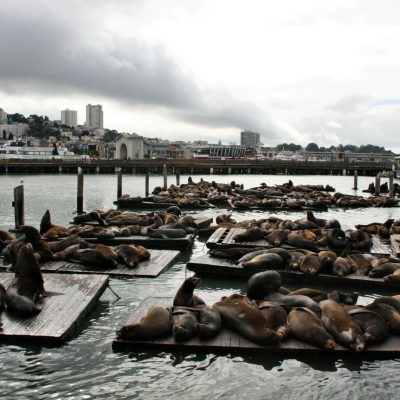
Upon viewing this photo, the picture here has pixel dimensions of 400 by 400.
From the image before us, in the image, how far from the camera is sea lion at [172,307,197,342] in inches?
208

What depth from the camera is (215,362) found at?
512cm

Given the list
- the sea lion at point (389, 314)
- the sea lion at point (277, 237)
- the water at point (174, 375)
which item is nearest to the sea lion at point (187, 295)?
the water at point (174, 375)

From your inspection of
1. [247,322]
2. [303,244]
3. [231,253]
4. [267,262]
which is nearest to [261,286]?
[247,322]

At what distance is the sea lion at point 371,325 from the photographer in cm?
527

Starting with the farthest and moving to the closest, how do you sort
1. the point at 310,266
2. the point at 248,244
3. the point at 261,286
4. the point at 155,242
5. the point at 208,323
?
the point at 155,242
the point at 248,244
the point at 310,266
the point at 261,286
the point at 208,323

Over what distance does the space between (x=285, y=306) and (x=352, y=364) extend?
0.90m

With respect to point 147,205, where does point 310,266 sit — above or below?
above

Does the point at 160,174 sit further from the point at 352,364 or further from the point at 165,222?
the point at 352,364

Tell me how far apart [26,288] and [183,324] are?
2010mm

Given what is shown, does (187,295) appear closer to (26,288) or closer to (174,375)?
(174,375)

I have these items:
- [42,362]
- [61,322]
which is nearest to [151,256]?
[61,322]

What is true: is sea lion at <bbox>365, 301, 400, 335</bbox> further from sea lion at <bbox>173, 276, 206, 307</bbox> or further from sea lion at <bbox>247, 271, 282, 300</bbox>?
sea lion at <bbox>173, 276, 206, 307</bbox>

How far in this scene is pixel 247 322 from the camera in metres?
5.33

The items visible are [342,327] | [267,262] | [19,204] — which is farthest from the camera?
[19,204]
